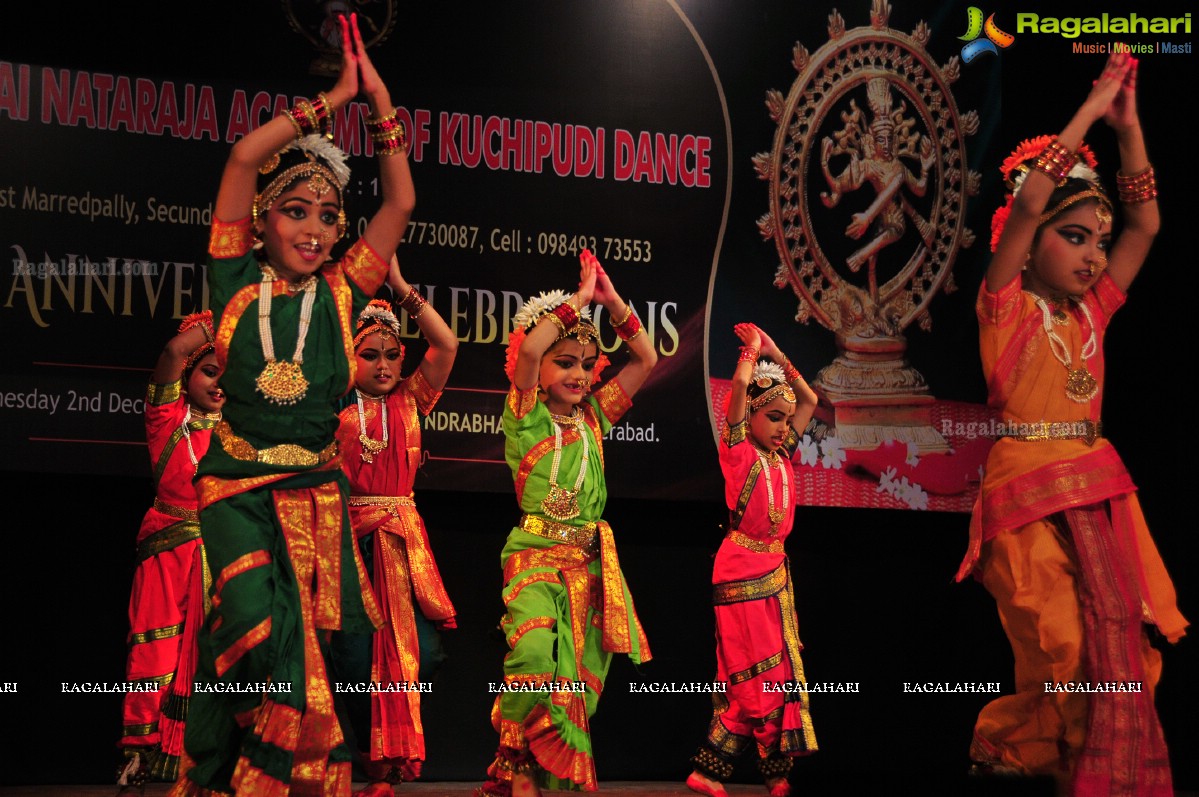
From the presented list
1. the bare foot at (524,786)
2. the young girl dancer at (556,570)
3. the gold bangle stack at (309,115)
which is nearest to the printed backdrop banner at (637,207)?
the young girl dancer at (556,570)

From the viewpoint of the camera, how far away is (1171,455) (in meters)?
5.75

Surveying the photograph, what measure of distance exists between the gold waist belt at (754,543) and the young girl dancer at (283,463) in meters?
2.13

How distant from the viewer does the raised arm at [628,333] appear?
4.84 metres

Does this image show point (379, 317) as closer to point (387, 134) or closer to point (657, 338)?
point (657, 338)

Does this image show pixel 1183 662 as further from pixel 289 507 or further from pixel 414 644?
pixel 289 507

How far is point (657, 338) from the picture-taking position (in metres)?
5.67

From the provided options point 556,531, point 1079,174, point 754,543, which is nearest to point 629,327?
point 556,531

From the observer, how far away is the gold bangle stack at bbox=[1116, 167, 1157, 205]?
13.3 ft

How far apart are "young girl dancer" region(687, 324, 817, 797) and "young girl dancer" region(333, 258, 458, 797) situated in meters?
1.21

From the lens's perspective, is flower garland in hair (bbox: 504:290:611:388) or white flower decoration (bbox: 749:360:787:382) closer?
flower garland in hair (bbox: 504:290:611:388)

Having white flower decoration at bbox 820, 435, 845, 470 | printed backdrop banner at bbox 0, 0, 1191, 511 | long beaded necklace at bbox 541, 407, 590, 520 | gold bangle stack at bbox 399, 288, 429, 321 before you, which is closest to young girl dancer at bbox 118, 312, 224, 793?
printed backdrop banner at bbox 0, 0, 1191, 511

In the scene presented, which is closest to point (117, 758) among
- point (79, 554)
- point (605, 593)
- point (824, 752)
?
point (79, 554)

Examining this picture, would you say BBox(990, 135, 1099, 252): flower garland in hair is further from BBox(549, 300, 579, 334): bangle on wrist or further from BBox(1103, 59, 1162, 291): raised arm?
→ BBox(549, 300, 579, 334): bangle on wrist

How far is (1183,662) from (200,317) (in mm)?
4244
